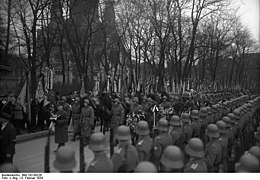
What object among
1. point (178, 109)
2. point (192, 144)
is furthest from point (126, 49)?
point (192, 144)

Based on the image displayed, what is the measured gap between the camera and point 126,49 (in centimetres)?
2872

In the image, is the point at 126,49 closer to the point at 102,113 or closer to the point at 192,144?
the point at 102,113

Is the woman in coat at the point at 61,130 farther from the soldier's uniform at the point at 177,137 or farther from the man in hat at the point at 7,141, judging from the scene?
the soldier's uniform at the point at 177,137

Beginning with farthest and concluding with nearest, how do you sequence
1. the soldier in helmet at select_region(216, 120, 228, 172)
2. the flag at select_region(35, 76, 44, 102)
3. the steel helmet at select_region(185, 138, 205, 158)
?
the flag at select_region(35, 76, 44, 102), the soldier in helmet at select_region(216, 120, 228, 172), the steel helmet at select_region(185, 138, 205, 158)

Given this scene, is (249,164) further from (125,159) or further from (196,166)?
(125,159)

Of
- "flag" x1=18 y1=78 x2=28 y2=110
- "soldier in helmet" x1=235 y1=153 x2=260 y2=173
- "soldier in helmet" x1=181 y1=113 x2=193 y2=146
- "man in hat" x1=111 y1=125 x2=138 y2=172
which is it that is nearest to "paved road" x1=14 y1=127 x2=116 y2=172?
"flag" x1=18 y1=78 x2=28 y2=110

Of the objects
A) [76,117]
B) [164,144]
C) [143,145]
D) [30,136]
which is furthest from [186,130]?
[30,136]

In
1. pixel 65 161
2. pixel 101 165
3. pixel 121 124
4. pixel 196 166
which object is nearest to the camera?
pixel 65 161

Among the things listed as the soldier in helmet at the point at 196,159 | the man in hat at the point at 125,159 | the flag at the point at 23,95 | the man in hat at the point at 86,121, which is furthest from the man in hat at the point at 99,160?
the flag at the point at 23,95

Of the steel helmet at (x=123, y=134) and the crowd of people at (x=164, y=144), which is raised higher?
the steel helmet at (x=123, y=134)

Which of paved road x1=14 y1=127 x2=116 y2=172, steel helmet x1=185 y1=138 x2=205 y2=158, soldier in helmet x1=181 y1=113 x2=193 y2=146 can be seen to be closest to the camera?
steel helmet x1=185 y1=138 x2=205 y2=158

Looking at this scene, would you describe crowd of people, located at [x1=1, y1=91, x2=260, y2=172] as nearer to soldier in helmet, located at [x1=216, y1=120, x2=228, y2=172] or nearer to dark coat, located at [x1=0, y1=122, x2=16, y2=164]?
soldier in helmet, located at [x1=216, y1=120, x2=228, y2=172]

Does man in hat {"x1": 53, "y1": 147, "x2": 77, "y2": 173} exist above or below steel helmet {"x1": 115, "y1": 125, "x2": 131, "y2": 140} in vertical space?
below

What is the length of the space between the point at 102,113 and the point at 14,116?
3.62 meters
